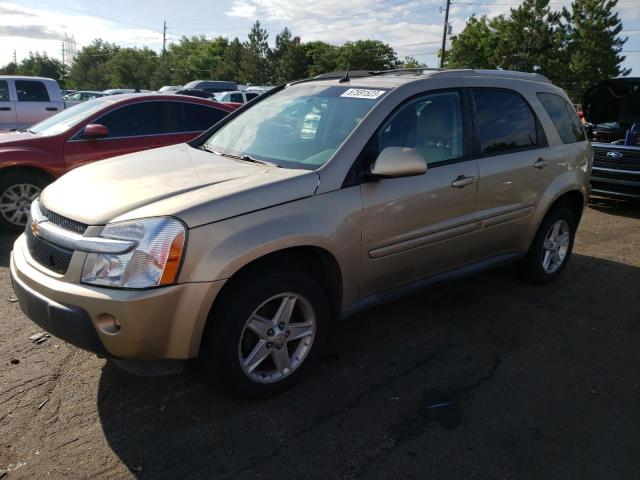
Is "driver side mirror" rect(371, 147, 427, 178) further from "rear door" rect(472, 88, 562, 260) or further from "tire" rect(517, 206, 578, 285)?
"tire" rect(517, 206, 578, 285)

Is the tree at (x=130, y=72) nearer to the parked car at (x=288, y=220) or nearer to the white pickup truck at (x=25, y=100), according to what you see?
the white pickup truck at (x=25, y=100)

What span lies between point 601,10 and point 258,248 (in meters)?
59.0

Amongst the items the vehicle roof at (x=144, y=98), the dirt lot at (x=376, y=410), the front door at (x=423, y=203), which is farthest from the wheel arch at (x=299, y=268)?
the vehicle roof at (x=144, y=98)

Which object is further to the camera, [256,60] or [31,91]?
[256,60]

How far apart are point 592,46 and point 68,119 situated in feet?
178

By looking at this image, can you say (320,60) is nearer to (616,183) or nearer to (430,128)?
(616,183)

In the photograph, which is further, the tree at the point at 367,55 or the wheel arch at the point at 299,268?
the tree at the point at 367,55

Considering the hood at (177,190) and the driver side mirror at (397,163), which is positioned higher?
the driver side mirror at (397,163)

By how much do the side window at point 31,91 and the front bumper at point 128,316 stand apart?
1109 centimetres

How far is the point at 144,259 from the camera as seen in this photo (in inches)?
95.3

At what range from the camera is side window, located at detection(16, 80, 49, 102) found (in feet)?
38.5

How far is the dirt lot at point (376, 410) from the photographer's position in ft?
8.09

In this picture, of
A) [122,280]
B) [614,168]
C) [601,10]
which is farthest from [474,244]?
[601,10]

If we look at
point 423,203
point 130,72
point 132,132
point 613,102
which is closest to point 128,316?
point 423,203
